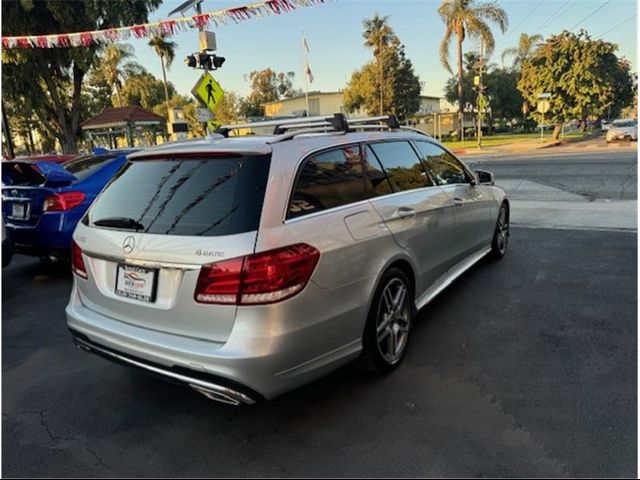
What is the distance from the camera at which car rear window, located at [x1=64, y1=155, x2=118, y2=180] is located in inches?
243

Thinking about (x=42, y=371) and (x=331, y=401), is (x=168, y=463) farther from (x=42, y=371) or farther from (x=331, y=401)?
(x=42, y=371)

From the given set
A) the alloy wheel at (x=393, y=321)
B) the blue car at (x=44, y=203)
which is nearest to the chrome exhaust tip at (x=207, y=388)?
the alloy wheel at (x=393, y=321)

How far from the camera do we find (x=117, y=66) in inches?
1809

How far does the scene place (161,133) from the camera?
134ft

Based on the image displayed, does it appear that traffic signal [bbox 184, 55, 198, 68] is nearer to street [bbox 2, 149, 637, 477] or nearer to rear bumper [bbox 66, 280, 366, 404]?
street [bbox 2, 149, 637, 477]

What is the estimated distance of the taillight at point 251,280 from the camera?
2477mm

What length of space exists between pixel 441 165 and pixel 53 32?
21326 mm

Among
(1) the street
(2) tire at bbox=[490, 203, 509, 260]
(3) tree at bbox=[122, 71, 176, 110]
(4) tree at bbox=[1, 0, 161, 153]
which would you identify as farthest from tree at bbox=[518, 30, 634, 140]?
(3) tree at bbox=[122, 71, 176, 110]

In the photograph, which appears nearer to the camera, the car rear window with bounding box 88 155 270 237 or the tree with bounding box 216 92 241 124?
the car rear window with bounding box 88 155 270 237

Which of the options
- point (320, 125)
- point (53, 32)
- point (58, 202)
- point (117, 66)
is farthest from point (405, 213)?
point (117, 66)

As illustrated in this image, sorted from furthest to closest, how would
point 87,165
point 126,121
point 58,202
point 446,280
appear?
point 126,121 → point 87,165 → point 58,202 → point 446,280

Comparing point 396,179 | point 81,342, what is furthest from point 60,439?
point 396,179

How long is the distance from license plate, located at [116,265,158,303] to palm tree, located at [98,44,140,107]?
46067 millimetres

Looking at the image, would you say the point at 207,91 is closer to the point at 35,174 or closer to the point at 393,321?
the point at 35,174
